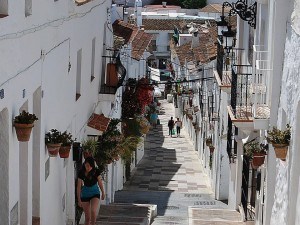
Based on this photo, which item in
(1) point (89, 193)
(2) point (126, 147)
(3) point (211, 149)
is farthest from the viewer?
(3) point (211, 149)

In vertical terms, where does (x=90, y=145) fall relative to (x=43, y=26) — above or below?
below

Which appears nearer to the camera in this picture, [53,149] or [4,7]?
[4,7]

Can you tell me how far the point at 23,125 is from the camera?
1062cm

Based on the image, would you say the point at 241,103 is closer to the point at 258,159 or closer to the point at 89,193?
the point at 258,159

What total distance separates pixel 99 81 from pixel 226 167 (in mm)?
6941

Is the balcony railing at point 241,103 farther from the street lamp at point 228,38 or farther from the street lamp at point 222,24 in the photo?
the street lamp at point 222,24

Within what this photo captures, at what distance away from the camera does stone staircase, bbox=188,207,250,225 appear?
19.2 m

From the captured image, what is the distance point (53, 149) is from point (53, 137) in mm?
204

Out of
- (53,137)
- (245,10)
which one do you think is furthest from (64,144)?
(245,10)

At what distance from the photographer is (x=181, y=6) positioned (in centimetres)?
8956

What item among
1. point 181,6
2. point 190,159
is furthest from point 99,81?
point 181,6

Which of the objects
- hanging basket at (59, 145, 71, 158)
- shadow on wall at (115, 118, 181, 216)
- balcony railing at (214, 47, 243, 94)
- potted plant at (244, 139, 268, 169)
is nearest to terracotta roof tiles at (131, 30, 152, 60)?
shadow on wall at (115, 118, 181, 216)

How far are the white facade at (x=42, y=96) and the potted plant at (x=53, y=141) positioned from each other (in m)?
0.11

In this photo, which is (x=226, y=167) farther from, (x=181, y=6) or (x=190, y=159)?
(x=181, y=6)
